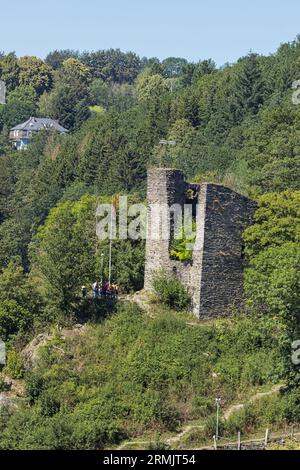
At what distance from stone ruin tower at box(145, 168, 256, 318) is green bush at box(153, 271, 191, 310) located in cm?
21

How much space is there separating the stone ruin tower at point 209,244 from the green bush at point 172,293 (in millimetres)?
209

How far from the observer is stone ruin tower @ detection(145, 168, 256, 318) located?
27531 millimetres

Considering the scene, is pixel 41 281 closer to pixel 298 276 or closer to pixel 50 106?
pixel 298 276

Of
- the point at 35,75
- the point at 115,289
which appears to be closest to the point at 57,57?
the point at 35,75

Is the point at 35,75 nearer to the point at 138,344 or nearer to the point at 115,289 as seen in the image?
the point at 115,289

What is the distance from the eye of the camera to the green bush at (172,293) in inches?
1094

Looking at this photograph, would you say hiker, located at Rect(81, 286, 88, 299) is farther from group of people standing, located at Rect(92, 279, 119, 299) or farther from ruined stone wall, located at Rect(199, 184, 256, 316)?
ruined stone wall, located at Rect(199, 184, 256, 316)

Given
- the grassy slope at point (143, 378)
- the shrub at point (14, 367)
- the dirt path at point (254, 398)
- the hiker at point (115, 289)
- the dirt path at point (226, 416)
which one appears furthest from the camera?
the hiker at point (115, 289)

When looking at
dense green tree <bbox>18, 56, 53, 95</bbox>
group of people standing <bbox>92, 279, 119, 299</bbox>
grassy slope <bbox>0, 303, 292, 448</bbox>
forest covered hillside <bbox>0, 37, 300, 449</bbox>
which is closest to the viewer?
grassy slope <bbox>0, 303, 292, 448</bbox>

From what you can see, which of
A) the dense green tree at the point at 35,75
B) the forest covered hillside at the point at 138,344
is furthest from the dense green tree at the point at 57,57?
the forest covered hillside at the point at 138,344

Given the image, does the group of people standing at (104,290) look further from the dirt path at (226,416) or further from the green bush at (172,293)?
the dirt path at (226,416)

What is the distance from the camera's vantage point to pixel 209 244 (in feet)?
90.6

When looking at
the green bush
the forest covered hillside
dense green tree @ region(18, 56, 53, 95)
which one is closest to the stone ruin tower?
the green bush

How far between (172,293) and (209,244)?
179 centimetres
